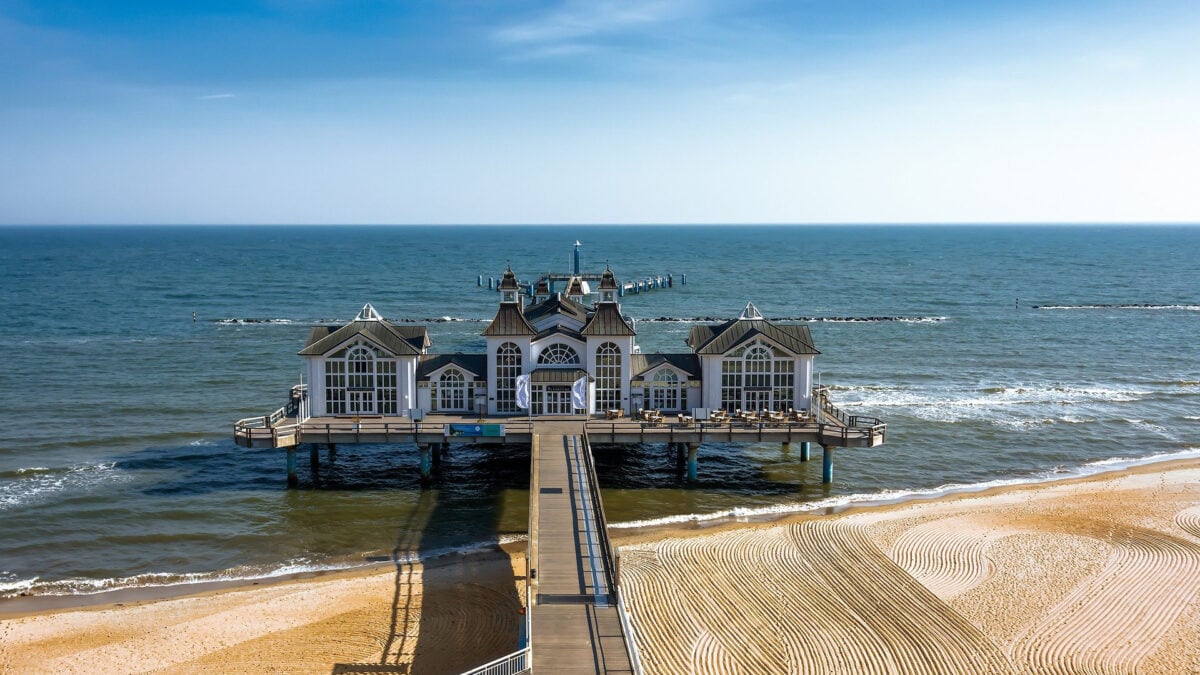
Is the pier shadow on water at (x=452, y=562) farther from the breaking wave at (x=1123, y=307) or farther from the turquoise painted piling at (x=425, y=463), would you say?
the breaking wave at (x=1123, y=307)

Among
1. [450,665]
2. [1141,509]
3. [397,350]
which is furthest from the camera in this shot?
[397,350]

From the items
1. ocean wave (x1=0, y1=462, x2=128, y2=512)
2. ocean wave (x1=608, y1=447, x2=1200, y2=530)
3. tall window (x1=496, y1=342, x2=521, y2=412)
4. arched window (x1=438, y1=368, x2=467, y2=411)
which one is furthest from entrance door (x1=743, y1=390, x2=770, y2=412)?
ocean wave (x1=0, y1=462, x2=128, y2=512)

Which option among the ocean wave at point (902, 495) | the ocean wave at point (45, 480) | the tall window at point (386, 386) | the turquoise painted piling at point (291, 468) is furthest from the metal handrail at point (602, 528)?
the ocean wave at point (45, 480)

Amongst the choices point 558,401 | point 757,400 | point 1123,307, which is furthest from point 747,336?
point 1123,307

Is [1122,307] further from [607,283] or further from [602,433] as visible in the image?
[602,433]

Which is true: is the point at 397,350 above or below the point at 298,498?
above

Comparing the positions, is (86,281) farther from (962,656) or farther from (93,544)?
(962,656)

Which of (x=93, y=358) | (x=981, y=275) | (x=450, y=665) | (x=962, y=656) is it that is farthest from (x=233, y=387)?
(x=981, y=275)
